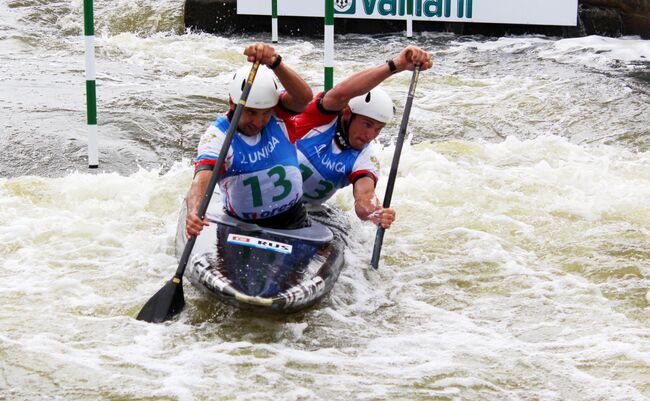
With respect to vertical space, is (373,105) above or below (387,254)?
above

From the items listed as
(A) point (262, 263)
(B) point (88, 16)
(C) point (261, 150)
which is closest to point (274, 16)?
Result: (B) point (88, 16)

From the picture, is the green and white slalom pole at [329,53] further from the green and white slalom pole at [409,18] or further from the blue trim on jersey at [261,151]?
the green and white slalom pole at [409,18]

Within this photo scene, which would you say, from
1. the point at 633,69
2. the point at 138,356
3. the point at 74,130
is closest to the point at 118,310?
the point at 138,356

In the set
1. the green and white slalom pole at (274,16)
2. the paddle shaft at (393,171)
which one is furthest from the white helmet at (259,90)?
the green and white slalom pole at (274,16)

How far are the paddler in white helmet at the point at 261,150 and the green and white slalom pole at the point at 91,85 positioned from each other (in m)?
2.24

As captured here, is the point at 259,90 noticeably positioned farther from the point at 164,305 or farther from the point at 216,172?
the point at 164,305

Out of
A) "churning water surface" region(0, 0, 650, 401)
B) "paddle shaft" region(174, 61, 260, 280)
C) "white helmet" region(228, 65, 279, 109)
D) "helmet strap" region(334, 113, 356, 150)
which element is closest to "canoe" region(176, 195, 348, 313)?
"paddle shaft" region(174, 61, 260, 280)

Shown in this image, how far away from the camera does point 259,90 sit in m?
4.38

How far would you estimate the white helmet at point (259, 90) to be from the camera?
4.38m

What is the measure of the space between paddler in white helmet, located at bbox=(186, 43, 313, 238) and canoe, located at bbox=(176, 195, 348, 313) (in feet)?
0.40

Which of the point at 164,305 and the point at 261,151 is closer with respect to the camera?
the point at 164,305

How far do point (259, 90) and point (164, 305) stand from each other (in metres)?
1.08

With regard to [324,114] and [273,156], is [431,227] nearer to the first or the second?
[324,114]

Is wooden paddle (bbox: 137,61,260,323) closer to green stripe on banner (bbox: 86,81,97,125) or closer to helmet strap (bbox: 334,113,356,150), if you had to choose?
helmet strap (bbox: 334,113,356,150)
